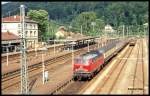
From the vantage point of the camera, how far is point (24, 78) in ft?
98.1

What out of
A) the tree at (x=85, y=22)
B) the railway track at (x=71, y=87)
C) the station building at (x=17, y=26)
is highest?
the tree at (x=85, y=22)

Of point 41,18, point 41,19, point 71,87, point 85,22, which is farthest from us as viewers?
point 85,22

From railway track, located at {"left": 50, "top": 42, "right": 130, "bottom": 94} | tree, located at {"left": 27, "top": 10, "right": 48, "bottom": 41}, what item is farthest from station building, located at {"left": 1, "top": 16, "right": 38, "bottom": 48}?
railway track, located at {"left": 50, "top": 42, "right": 130, "bottom": 94}

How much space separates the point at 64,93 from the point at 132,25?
114534 mm

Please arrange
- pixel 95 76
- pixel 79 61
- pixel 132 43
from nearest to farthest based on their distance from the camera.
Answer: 1. pixel 79 61
2. pixel 95 76
3. pixel 132 43

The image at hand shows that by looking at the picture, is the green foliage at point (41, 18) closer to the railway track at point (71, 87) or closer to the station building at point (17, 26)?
the station building at point (17, 26)

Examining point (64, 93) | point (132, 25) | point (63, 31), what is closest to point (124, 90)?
point (64, 93)

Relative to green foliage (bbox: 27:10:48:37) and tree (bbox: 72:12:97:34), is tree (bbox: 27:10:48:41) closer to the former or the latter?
green foliage (bbox: 27:10:48:37)

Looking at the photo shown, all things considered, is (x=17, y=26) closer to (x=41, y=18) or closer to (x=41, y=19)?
(x=41, y=19)

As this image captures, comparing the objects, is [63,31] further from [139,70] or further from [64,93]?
[64,93]

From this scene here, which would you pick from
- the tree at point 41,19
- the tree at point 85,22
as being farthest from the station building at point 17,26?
the tree at point 85,22

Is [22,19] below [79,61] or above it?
above

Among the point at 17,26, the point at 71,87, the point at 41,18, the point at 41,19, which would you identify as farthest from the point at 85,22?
the point at 71,87

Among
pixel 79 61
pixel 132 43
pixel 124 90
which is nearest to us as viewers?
pixel 124 90
